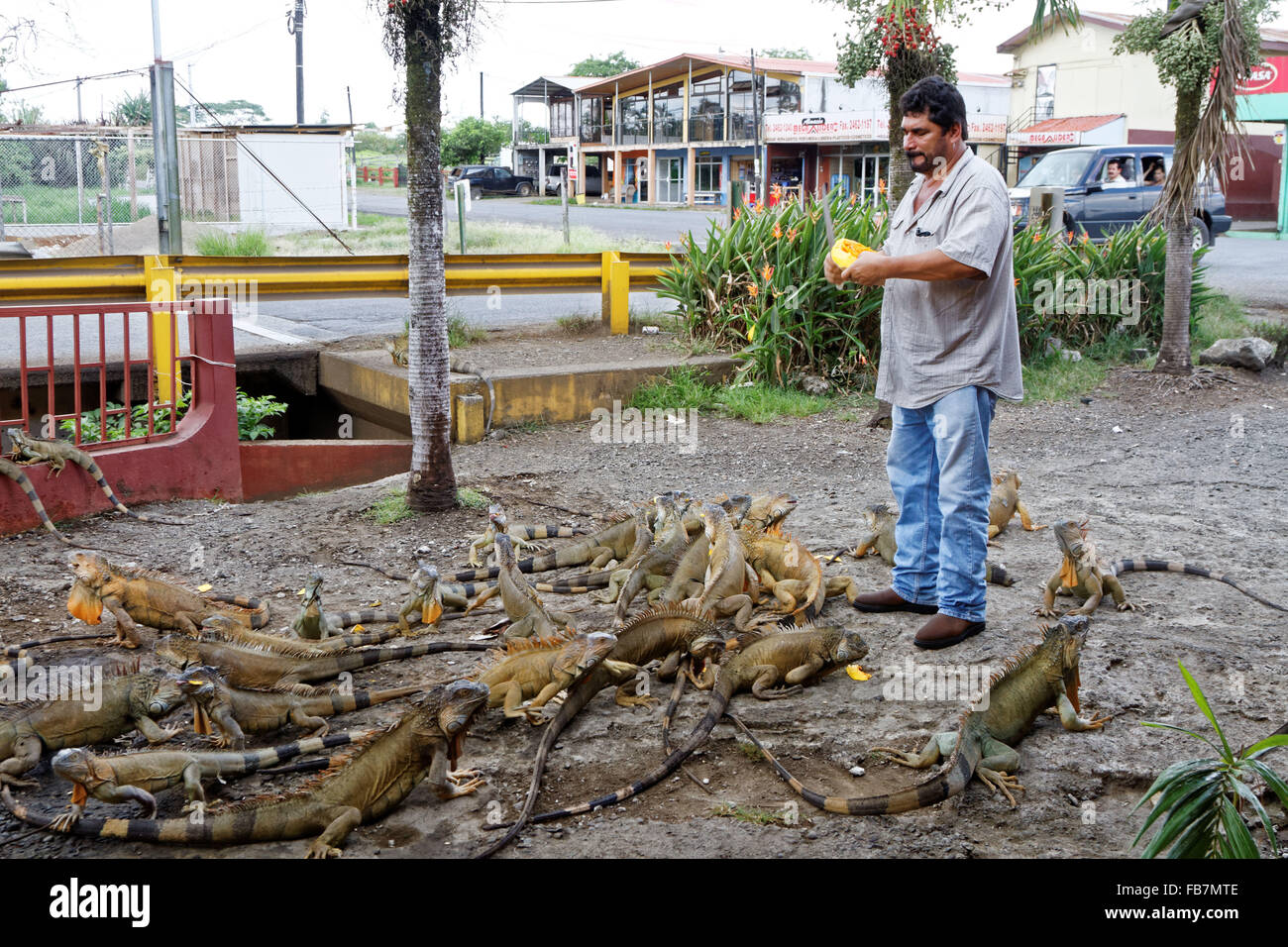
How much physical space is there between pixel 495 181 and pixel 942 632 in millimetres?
45479

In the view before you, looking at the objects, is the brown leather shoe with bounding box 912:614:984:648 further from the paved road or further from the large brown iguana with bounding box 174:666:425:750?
the paved road

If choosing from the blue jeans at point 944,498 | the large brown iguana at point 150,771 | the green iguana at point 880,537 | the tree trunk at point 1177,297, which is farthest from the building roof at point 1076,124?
the large brown iguana at point 150,771

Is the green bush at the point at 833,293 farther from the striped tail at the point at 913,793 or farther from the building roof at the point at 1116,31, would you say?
the building roof at the point at 1116,31

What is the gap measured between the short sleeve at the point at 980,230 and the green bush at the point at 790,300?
6211mm

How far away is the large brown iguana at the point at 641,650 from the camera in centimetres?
426

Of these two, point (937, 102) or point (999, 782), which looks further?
point (937, 102)

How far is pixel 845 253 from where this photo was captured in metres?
4.86

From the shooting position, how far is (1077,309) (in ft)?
42.0

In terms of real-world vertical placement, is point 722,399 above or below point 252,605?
above

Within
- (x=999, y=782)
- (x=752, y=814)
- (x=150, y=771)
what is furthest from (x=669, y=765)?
(x=150, y=771)

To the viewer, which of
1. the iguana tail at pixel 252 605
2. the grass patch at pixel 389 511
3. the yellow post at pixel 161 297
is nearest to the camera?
the iguana tail at pixel 252 605

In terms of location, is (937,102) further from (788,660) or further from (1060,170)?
(1060,170)

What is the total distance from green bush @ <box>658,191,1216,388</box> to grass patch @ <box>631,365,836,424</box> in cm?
43
